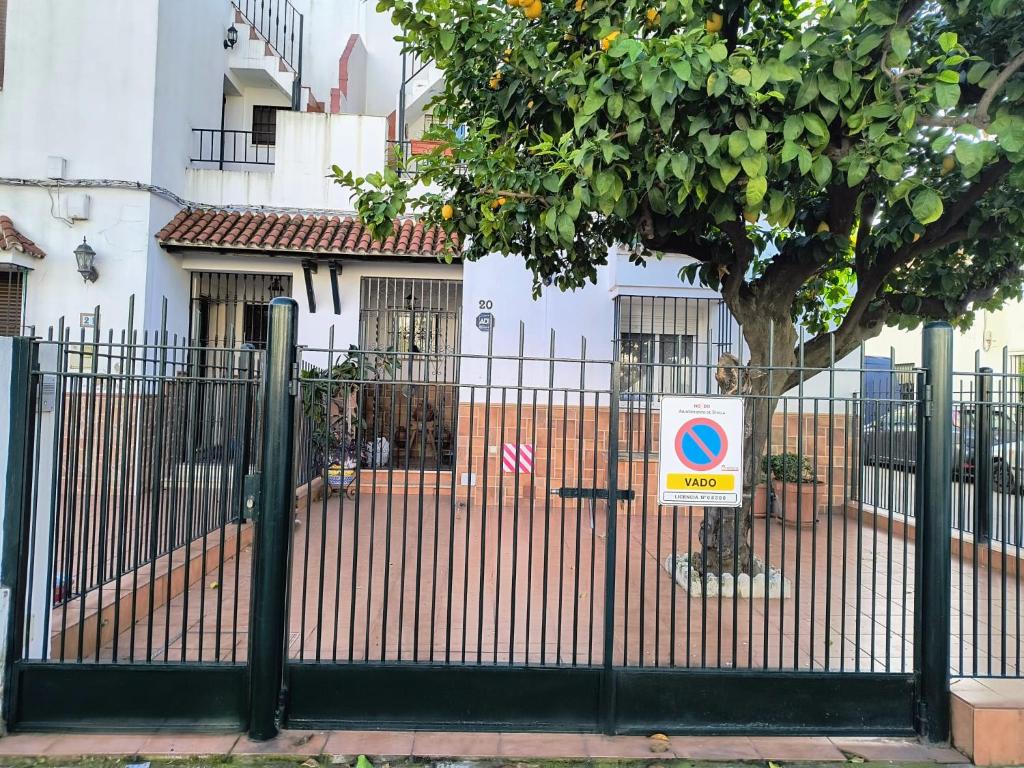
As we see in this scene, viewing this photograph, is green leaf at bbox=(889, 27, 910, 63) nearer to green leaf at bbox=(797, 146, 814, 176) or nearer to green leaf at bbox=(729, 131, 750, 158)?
green leaf at bbox=(797, 146, 814, 176)

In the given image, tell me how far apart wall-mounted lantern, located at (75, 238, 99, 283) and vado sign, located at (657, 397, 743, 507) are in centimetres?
885

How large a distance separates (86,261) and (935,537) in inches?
407

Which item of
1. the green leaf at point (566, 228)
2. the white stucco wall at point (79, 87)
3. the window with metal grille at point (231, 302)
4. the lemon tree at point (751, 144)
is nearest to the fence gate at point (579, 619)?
the green leaf at point (566, 228)

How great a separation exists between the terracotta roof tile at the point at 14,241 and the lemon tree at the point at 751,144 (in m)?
6.68

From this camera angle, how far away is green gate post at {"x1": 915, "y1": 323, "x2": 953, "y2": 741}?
11.6 ft

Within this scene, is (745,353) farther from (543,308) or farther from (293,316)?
(293,316)

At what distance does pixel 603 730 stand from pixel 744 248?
3.99 metres

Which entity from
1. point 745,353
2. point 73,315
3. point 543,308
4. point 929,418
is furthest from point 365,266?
point 929,418

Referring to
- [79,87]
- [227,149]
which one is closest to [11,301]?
[79,87]

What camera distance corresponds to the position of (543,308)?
9562mm

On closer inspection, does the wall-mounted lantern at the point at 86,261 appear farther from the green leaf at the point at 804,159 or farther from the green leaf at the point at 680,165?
the green leaf at the point at 804,159

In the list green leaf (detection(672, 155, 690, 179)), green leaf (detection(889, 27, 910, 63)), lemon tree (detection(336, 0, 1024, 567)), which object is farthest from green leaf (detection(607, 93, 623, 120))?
Result: green leaf (detection(889, 27, 910, 63))

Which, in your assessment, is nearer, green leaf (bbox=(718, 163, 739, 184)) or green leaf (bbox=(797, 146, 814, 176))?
green leaf (bbox=(797, 146, 814, 176))

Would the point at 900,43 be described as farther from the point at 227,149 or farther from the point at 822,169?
the point at 227,149
